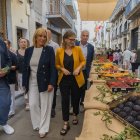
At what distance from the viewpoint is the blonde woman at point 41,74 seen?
3.86 m

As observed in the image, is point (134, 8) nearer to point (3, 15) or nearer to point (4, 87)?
point (3, 15)

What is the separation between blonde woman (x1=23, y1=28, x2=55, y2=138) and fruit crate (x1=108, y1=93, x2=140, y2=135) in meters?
1.44

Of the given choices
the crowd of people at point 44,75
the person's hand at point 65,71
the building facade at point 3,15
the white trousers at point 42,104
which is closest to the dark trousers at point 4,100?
the crowd of people at point 44,75

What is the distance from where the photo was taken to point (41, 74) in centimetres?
386

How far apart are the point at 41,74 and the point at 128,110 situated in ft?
5.86

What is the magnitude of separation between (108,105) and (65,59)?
4.89 feet

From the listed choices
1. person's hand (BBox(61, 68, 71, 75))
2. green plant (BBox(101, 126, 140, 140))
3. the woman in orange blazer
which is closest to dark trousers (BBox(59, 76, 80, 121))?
the woman in orange blazer

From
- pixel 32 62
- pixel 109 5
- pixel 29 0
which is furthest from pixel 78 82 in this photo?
pixel 29 0

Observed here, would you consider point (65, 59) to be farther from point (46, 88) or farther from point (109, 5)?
point (109, 5)

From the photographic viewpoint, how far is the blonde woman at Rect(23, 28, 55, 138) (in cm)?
386

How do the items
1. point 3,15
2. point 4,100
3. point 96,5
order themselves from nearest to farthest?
point 4,100
point 3,15
point 96,5

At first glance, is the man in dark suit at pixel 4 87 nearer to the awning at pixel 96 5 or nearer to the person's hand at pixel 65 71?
the person's hand at pixel 65 71

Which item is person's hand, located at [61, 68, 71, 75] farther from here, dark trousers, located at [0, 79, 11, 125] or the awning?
the awning

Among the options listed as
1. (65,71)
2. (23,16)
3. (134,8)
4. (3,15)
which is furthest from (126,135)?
(134,8)
